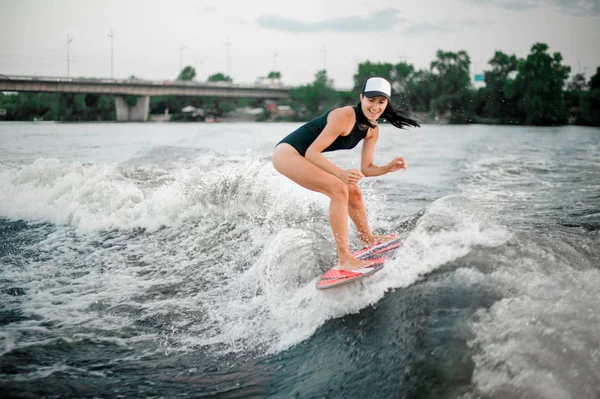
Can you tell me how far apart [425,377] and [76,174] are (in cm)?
1057

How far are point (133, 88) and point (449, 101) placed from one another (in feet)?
133

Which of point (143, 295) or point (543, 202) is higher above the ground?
point (543, 202)

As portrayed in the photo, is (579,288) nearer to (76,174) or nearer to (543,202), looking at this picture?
(543,202)

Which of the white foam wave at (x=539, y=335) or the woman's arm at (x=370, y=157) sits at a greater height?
the woman's arm at (x=370, y=157)

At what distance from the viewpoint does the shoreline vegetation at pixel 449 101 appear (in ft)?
185

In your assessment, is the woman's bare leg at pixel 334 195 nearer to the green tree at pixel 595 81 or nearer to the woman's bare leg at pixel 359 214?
the woman's bare leg at pixel 359 214

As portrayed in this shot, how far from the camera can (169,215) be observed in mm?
9414

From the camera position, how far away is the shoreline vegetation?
56438 millimetres

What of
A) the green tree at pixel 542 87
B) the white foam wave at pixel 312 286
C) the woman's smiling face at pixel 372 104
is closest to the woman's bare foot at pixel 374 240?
the white foam wave at pixel 312 286

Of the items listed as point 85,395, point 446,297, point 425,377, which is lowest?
point 85,395

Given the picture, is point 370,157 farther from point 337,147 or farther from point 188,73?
point 188,73

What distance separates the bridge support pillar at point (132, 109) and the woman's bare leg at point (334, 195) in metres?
63.8

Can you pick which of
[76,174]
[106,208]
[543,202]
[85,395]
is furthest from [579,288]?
[76,174]

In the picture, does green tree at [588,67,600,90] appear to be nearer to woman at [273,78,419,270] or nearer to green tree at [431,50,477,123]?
green tree at [431,50,477,123]
